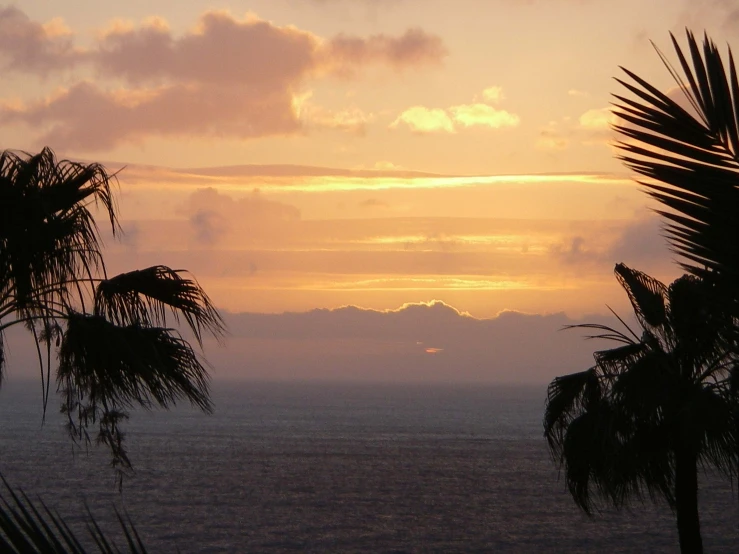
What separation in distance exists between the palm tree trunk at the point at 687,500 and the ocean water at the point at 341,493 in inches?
1173

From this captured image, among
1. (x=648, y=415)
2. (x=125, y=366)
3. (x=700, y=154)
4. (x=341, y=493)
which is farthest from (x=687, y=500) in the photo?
(x=341, y=493)

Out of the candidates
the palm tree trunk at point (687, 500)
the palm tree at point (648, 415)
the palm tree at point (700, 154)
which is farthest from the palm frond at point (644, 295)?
the palm tree at point (700, 154)

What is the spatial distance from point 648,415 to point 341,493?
171 feet

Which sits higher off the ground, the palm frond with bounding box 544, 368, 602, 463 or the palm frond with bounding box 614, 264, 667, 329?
the palm frond with bounding box 614, 264, 667, 329

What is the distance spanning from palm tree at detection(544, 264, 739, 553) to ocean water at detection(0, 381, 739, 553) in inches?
1151

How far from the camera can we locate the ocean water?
145ft

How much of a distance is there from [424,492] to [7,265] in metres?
58.5

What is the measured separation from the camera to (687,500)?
1266cm

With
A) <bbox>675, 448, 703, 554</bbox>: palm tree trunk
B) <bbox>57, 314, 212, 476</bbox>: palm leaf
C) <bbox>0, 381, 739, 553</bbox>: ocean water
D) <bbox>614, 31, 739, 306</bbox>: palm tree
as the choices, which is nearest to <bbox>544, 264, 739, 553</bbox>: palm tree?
<bbox>675, 448, 703, 554</bbox>: palm tree trunk

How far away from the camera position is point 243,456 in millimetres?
86312

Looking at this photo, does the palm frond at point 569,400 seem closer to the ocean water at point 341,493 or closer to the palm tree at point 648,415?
the palm tree at point 648,415

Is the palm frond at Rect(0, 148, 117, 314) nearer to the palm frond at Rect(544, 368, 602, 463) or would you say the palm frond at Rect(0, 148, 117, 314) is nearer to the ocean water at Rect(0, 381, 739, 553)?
the palm frond at Rect(544, 368, 602, 463)

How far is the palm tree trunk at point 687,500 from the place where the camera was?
1255 cm

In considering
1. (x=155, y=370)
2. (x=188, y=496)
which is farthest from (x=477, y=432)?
(x=155, y=370)
